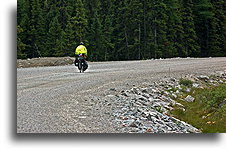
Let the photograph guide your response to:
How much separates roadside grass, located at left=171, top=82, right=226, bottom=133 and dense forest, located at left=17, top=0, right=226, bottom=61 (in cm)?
576

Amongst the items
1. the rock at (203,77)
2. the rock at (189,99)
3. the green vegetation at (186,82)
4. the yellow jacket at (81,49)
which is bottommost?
the rock at (189,99)

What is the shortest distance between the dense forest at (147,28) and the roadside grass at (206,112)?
18.9ft

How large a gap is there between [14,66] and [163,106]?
328 cm

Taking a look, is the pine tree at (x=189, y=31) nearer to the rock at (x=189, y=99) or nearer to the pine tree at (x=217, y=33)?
the pine tree at (x=217, y=33)

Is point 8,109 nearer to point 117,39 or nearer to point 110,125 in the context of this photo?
point 110,125

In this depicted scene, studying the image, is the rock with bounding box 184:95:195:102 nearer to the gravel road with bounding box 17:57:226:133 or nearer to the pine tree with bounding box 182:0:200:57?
the gravel road with bounding box 17:57:226:133

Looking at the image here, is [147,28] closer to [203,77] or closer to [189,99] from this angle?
[203,77]

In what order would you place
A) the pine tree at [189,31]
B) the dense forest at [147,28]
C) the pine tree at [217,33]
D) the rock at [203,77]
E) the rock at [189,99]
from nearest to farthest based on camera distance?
the rock at [189,99], the rock at [203,77], the pine tree at [217,33], the dense forest at [147,28], the pine tree at [189,31]

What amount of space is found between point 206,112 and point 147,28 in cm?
1908

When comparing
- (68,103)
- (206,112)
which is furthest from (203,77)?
(68,103)

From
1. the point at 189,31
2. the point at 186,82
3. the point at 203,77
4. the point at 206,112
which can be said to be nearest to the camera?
the point at 206,112

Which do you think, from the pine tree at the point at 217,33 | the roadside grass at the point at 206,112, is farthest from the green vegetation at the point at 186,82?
the pine tree at the point at 217,33

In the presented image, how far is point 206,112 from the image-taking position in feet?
24.5

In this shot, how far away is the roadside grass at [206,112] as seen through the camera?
21.1 feet
